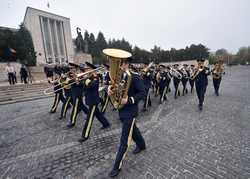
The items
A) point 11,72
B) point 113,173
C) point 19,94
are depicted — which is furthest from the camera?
point 11,72

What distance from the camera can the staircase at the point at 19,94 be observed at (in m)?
10.6

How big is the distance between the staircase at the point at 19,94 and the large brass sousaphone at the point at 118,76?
1126 cm

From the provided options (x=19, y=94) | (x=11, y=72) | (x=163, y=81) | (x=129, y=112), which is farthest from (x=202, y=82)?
(x=11, y=72)

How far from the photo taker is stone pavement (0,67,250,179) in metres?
2.58

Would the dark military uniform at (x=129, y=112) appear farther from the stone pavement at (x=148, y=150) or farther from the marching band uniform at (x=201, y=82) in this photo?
the marching band uniform at (x=201, y=82)

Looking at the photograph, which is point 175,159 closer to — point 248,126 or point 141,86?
point 141,86

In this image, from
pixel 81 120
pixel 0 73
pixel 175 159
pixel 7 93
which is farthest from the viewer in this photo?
pixel 0 73

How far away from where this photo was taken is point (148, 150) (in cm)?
321

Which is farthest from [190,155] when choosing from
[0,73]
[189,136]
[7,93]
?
[0,73]

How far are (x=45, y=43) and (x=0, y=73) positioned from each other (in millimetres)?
25042

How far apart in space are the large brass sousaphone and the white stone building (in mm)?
46180

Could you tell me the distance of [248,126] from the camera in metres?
4.11

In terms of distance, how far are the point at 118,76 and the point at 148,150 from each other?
1.97 m

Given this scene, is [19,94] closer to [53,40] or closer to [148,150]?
[148,150]
